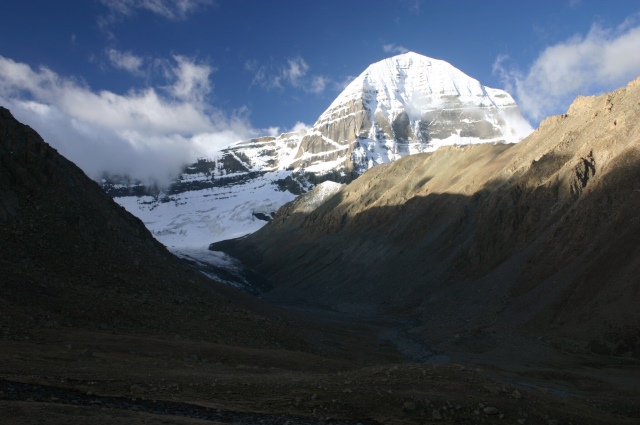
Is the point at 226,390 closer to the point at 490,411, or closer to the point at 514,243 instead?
the point at 490,411

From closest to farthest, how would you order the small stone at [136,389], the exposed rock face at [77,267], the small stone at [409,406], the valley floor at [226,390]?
the valley floor at [226,390]
the small stone at [136,389]
the small stone at [409,406]
the exposed rock face at [77,267]

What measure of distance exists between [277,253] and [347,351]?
12888 cm

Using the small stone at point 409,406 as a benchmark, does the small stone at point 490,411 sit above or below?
below

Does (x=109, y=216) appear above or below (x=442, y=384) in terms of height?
above

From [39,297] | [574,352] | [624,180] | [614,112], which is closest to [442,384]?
[39,297]

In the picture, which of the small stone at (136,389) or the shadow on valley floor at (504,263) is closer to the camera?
the small stone at (136,389)

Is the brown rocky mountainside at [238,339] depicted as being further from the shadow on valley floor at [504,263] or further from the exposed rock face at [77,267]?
the shadow on valley floor at [504,263]

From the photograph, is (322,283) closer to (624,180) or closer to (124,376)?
(624,180)

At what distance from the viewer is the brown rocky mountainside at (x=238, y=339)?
16859 millimetres

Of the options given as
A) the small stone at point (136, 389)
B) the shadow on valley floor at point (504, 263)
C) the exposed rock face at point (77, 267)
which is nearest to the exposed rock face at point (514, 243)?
the shadow on valley floor at point (504, 263)

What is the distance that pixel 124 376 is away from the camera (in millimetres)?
18500

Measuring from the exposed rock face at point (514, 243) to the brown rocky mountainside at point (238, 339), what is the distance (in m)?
0.50

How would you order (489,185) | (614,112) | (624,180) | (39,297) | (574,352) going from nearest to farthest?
(39,297) → (574,352) → (624,180) → (614,112) → (489,185)

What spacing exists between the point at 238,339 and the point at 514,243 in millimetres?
55408
